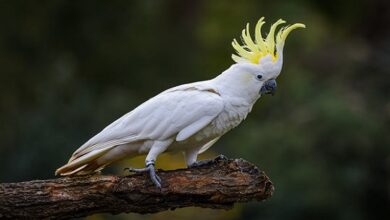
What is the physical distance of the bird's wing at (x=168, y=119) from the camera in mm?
5727

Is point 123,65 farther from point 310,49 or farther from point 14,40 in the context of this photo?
point 310,49

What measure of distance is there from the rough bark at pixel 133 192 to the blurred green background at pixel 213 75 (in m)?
4.73

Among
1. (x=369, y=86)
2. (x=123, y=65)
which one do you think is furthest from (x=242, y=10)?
(x=369, y=86)

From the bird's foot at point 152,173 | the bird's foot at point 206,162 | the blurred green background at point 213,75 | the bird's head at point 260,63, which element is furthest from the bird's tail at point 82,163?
the blurred green background at point 213,75

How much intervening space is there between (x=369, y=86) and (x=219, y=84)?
7.14 m

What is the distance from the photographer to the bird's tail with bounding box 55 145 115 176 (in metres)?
5.78

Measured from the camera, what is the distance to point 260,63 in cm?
590

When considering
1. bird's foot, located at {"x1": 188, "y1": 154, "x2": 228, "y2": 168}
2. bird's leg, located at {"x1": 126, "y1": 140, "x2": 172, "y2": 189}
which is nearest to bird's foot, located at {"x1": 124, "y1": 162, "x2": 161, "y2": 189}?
bird's leg, located at {"x1": 126, "y1": 140, "x2": 172, "y2": 189}

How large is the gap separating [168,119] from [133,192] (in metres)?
0.50

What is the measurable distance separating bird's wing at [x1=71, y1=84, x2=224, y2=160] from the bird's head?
0.67 feet

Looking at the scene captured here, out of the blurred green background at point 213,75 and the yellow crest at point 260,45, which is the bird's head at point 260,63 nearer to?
the yellow crest at point 260,45

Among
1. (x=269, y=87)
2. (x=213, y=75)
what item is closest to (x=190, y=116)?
(x=269, y=87)

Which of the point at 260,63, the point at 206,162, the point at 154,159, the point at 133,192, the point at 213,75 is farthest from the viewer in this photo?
the point at 213,75

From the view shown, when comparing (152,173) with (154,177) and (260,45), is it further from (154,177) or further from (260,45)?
(260,45)
